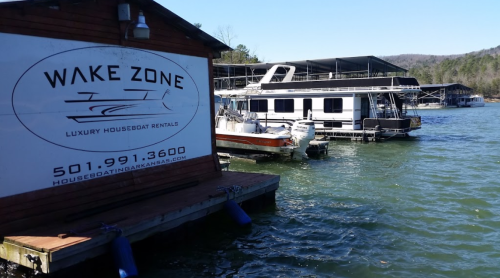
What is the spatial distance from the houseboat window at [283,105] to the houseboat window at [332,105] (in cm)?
227

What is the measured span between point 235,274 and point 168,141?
10.1 ft

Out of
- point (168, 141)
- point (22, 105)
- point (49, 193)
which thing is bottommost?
point (49, 193)

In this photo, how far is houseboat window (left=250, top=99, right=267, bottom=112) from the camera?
2597cm

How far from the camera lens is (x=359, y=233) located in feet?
26.5

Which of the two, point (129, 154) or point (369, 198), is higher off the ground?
point (129, 154)

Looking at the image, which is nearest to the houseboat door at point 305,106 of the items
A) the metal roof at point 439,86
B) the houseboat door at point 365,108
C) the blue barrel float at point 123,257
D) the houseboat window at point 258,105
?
the houseboat window at point 258,105

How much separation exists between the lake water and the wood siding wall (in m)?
1.16

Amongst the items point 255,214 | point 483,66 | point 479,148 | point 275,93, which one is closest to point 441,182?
point 255,214

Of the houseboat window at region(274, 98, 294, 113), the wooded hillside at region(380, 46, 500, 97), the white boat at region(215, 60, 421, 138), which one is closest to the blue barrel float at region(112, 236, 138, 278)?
the white boat at region(215, 60, 421, 138)

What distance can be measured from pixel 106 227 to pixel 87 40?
10.3 ft

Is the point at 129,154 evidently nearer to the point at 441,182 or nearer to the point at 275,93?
the point at 441,182

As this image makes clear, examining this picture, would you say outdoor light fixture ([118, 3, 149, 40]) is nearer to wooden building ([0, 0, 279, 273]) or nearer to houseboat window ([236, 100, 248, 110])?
wooden building ([0, 0, 279, 273])

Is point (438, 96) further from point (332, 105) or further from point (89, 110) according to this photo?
point (89, 110)

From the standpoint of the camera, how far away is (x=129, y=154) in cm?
729
